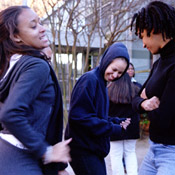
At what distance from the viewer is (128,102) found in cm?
383

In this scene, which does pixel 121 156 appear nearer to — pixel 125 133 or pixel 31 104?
pixel 125 133

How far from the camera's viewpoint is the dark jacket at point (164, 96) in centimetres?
179

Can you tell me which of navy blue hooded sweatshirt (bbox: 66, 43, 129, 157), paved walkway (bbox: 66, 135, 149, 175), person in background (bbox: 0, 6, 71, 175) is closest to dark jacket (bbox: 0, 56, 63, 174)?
person in background (bbox: 0, 6, 71, 175)

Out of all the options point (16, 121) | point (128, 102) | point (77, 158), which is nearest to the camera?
point (16, 121)

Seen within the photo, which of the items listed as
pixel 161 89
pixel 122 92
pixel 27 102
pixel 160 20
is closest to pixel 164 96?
pixel 161 89

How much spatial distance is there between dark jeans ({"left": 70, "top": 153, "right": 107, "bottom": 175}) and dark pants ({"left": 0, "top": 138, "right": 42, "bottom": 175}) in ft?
2.88

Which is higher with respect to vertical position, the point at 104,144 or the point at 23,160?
the point at 23,160

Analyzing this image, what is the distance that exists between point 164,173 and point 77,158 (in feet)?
2.66

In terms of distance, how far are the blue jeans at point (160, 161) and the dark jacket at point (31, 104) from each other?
2.89 ft

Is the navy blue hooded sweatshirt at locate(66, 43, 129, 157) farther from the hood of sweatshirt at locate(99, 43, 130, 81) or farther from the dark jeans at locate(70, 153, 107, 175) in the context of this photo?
the hood of sweatshirt at locate(99, 43, 130, 81)

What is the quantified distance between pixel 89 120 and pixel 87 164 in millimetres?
438

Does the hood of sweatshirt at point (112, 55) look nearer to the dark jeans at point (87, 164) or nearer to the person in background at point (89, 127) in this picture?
the person in background at point (89, 127)

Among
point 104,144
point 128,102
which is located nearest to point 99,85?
point 104,144

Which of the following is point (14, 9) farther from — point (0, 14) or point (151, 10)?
point (151, 10)
